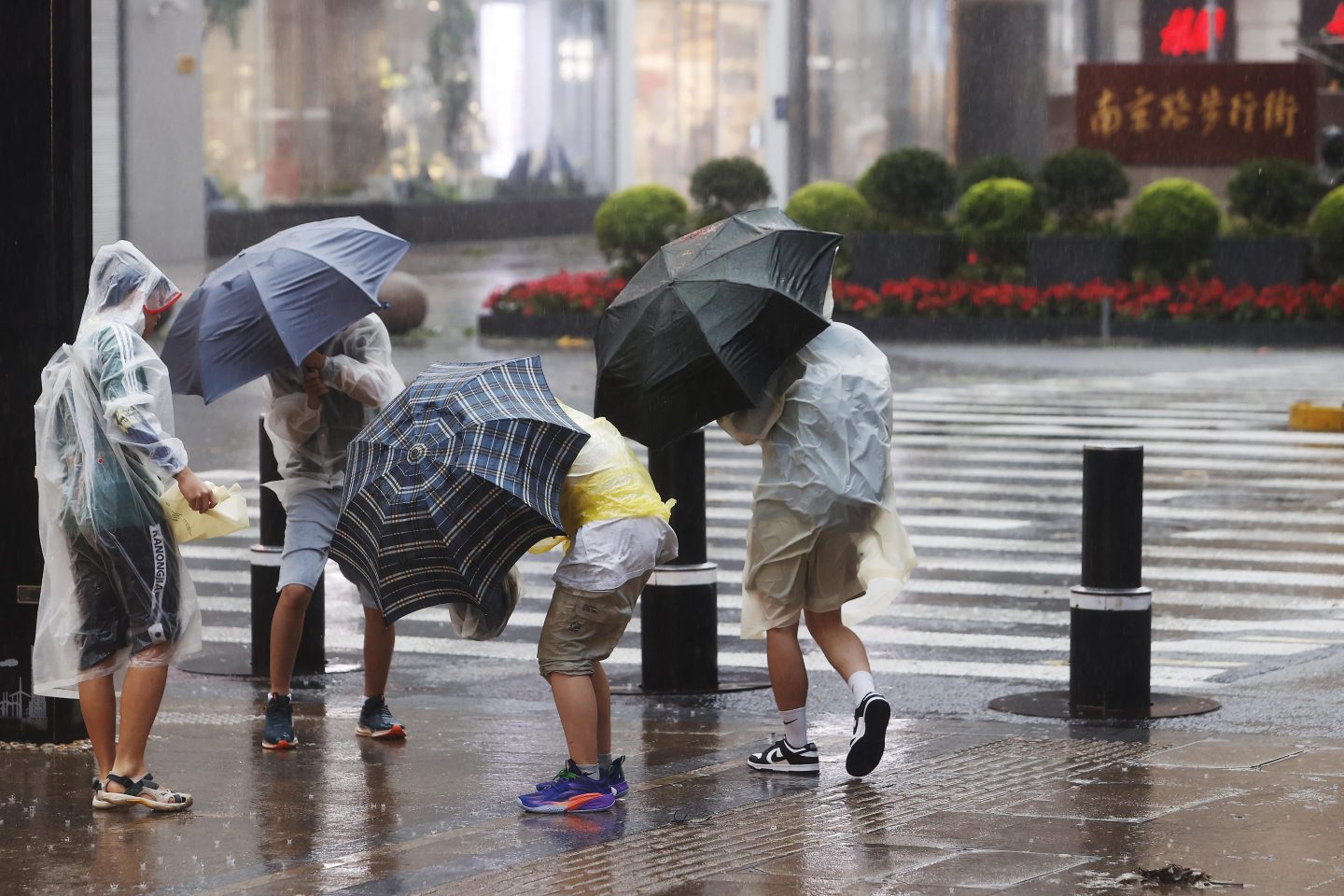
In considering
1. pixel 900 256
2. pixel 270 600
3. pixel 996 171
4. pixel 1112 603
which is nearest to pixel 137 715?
pixel 270 600

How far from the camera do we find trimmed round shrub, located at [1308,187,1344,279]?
89.4 feet

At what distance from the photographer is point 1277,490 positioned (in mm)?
14758

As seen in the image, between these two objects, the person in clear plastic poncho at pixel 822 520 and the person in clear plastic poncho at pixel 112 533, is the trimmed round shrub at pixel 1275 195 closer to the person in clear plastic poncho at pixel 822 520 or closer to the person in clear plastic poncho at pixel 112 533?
the person in clear plastic poncho at pixel 822 520

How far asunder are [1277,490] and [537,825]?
9.54 meters

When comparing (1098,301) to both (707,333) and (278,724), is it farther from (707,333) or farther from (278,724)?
(707,333)

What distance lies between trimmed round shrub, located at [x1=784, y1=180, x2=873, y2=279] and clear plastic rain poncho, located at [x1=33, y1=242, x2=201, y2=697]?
23586 millimetres

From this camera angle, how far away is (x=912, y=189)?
3023 centimetres

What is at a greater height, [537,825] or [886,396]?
[886,396]

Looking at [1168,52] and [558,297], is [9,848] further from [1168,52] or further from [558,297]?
[1168,52]

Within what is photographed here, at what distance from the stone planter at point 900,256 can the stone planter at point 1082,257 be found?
126 cm

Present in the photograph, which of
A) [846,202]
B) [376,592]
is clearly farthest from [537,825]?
[846,202]

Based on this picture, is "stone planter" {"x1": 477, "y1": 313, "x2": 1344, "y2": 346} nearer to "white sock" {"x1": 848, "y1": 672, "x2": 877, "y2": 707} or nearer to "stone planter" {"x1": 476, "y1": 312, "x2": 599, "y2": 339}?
"stone planter" {"x1": 476, "y1": 312, "x2": 599, "y2": 339}

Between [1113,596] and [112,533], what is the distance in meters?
3.45

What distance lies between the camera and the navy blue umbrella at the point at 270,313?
283 inches
